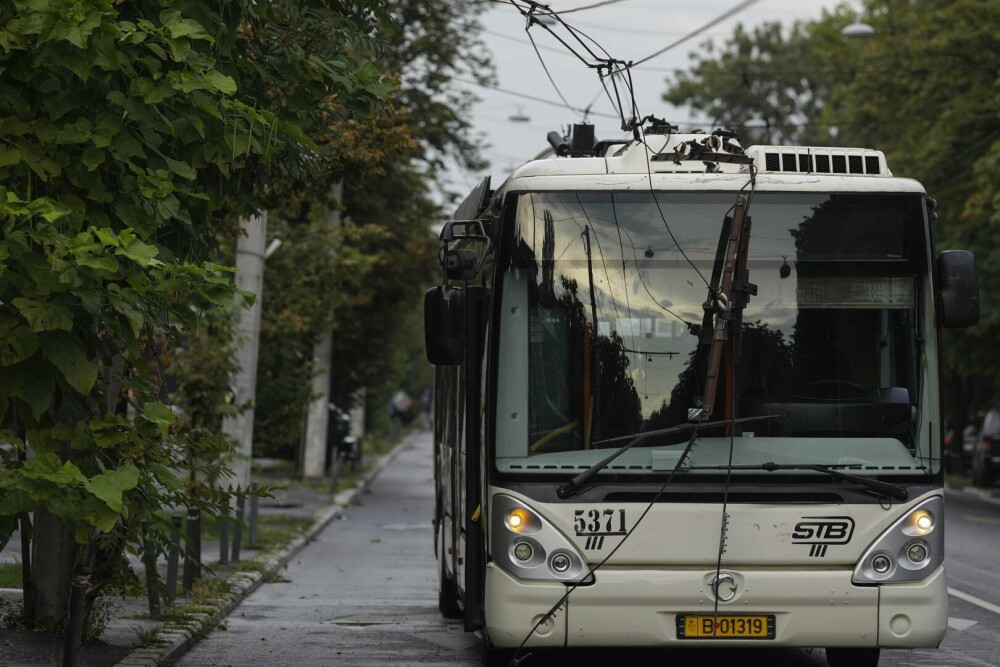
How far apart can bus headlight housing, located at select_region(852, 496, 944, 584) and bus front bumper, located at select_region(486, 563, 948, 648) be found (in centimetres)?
6

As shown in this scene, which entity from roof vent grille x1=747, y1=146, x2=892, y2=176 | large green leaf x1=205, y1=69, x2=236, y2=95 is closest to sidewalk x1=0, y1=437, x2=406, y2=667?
large green leaf x1=205, y1=69, x2=236, y2=95

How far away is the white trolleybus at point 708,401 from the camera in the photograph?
8336 millimetres

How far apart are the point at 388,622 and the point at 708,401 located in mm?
5179

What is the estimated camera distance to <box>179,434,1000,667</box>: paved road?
416 inches

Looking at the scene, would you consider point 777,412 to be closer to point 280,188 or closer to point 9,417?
point 9,417

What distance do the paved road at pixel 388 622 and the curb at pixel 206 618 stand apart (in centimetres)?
10

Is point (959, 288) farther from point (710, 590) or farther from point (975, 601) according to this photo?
point (975, 601)

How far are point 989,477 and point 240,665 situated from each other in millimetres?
29842

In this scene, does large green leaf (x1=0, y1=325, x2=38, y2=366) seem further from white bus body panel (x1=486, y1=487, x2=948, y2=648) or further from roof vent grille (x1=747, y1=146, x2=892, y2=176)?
roof vent grille (x1=747, y1=146, x2=892, y2=176)

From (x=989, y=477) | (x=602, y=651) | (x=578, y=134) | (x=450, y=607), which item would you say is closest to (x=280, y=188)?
(x=578, y=134)

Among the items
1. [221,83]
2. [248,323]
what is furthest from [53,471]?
[248,323]

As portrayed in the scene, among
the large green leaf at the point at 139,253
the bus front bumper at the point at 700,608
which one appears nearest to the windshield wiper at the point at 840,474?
the bus front bumper at the point at 700,608

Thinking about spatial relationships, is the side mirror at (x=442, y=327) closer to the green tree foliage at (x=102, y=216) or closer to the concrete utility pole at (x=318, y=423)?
the green tree foliage at (x=102, y=216)

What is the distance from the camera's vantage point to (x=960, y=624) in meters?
12.5
